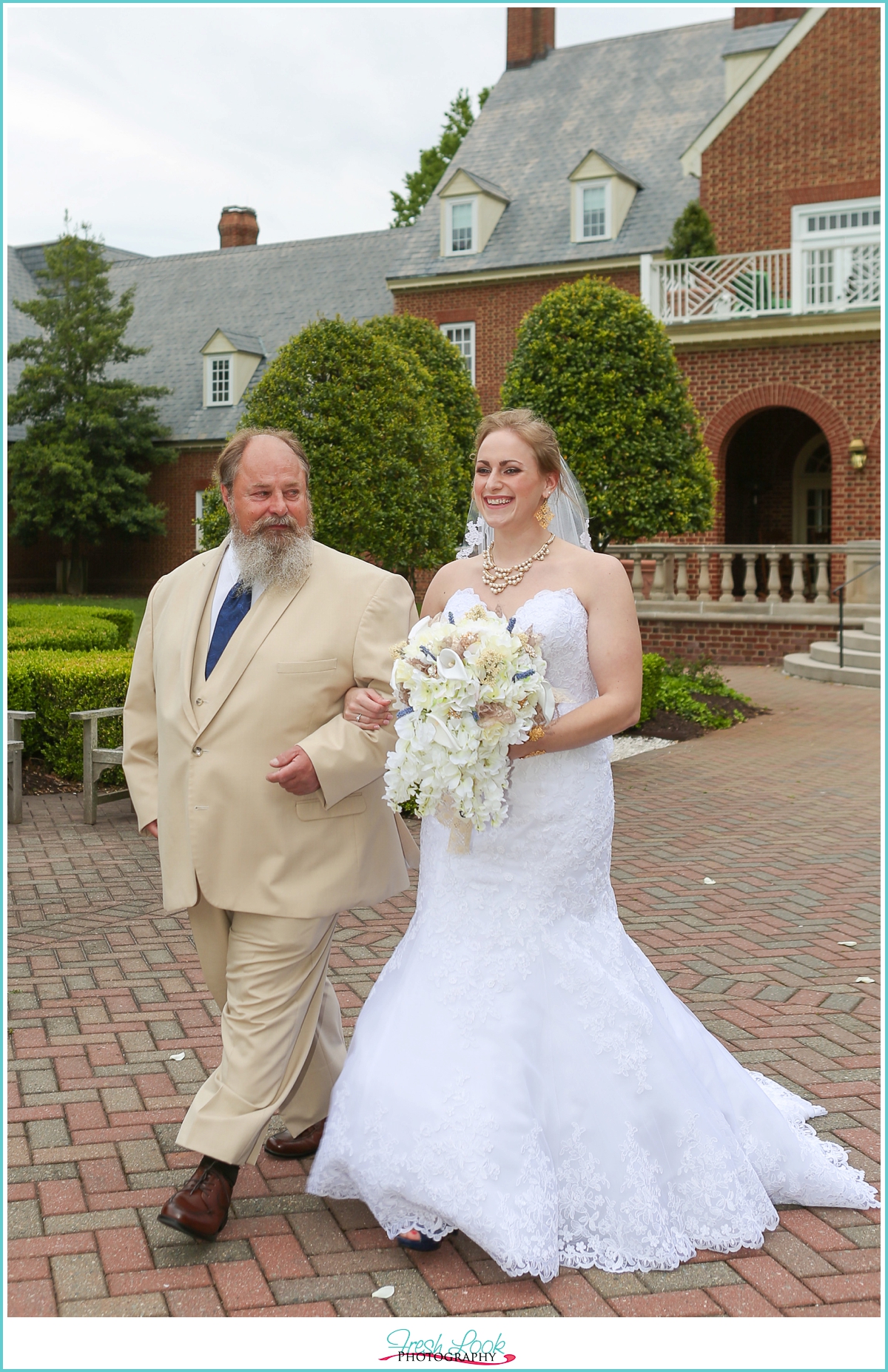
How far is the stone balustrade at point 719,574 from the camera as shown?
19.1 meters

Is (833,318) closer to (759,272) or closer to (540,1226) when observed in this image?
(759,272)

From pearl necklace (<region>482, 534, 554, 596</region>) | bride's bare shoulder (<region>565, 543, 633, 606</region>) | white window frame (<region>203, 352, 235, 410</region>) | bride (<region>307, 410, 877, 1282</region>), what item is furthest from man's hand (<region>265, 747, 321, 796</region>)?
white window frame (<region>203, 352, 235, 410</region>)

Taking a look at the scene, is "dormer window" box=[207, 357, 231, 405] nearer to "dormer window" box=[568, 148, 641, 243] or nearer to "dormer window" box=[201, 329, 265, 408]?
"dormer window" box=[201, 329, 265, 408]

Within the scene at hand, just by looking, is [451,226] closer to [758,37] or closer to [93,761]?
[758,37]

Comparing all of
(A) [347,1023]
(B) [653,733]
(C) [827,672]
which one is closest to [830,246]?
(C) [827,672]

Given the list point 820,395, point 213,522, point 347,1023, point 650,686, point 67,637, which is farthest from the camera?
point 820,395

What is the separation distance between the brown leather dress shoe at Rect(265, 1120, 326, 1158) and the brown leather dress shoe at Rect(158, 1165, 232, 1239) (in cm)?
50

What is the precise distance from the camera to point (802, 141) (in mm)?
22719

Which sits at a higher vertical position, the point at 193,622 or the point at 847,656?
the point at 193,622

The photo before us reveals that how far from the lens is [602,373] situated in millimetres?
14500

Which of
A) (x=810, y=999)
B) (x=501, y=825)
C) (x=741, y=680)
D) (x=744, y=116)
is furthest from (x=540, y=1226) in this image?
(x=744, y=116)

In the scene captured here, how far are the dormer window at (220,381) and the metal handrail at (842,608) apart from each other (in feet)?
66.3

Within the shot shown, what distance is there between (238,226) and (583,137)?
50.9ft

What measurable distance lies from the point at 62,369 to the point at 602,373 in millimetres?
23053
